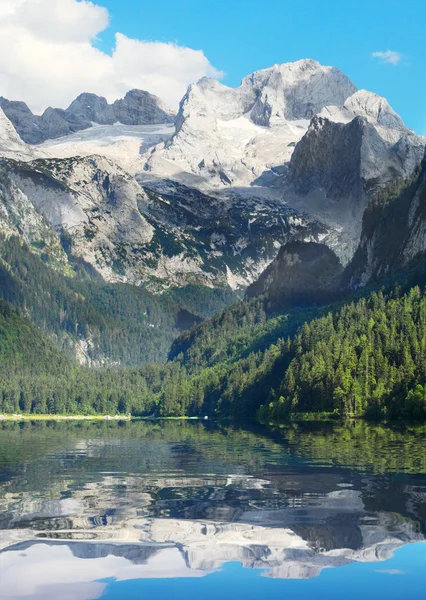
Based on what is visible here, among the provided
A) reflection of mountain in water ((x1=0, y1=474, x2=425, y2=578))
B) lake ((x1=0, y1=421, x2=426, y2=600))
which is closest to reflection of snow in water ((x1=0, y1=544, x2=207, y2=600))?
lake ((x1=0, y1=421, x2=426, y2=600))

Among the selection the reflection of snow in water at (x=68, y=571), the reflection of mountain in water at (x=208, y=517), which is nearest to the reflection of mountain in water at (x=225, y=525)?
the reflection of mountain in water at (x=208, y=517)

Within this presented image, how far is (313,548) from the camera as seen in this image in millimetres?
35812

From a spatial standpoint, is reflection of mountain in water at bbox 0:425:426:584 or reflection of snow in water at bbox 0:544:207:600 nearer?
reflection of snow in water at bbox 0:544:207:600

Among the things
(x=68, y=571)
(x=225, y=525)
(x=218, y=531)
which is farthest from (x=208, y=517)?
(x=68, y=571)

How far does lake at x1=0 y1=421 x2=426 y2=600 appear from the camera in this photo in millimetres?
30875

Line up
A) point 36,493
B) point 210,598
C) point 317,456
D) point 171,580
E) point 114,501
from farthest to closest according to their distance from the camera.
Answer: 1. point 317,456
2. point 36,493
3. point 114,501
4. point 171,580
5. point 210,598

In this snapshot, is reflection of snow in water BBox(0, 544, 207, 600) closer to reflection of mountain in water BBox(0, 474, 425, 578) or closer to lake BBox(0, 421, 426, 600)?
lake BBox(0, 421, 426, 600)

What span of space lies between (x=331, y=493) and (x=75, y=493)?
15.9m

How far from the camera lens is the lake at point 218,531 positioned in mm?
30875

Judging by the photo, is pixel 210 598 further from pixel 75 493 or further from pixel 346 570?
pixel 75 493

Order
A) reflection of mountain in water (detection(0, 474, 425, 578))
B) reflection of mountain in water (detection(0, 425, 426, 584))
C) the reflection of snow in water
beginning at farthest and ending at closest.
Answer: reflection of mountain in water (detection(0, 474, 425, 578)), reflection of mountain in water (detection(0, 425, 426, 584)), the reflection of snow in water

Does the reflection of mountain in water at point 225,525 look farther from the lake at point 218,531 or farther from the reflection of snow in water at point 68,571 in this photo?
the reflection of snow in water at point 68,571

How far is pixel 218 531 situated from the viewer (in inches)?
1567

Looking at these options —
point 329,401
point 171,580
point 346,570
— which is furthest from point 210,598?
point 329,401
